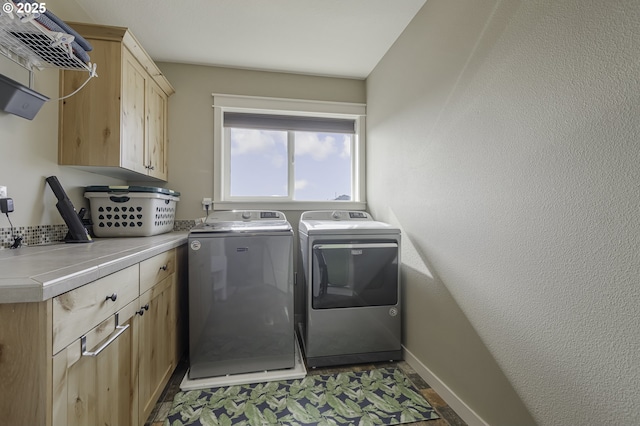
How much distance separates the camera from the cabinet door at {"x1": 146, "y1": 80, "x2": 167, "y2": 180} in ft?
6.66

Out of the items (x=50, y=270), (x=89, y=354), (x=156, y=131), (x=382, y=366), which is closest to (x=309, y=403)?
(x=382, y=366)

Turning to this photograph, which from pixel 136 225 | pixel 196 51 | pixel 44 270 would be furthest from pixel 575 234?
pixel 196 51

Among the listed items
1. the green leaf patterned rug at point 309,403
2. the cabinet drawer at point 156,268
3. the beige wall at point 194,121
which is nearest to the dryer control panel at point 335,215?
the beige wall at point 194,121

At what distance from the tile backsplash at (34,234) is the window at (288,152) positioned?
110cm

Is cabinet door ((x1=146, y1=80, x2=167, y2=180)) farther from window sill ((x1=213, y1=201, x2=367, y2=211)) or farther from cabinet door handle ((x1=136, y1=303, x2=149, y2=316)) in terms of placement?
cabinet door handle ((x1=136, y1=303, x2=149, y2=316))

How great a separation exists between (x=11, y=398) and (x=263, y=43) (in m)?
2.37

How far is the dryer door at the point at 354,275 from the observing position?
1.88 m

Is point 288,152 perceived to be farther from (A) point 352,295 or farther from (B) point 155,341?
(B) point 155,341

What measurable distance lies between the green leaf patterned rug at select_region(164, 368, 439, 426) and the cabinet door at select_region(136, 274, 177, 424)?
0.19 metres

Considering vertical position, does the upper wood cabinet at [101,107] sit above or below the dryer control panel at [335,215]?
above

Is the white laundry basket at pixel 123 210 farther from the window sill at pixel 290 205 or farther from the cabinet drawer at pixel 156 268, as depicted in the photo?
the window sill at pixel 290 205

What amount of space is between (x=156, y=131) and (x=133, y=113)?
383 millimetres

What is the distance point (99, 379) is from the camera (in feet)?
3.01

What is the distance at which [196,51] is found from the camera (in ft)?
7.30
